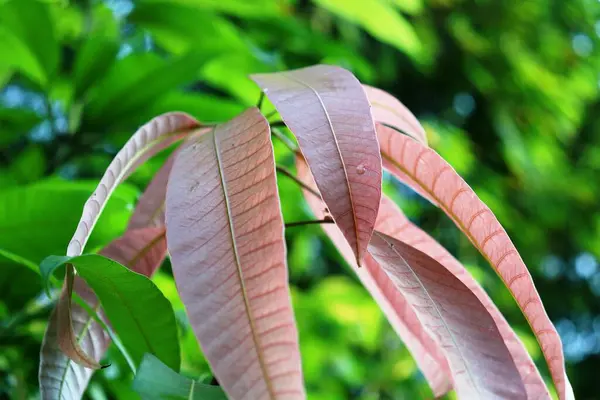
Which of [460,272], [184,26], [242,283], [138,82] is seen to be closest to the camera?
[242,283]

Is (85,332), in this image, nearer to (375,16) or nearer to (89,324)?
(89,324)

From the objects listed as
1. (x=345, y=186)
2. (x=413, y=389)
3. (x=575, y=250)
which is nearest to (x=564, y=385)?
(x=345, y=186)

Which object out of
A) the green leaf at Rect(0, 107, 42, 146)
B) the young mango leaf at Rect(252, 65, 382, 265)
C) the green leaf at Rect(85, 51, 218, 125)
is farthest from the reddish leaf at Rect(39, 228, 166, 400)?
the green leaf at Rect(0, 107, 42, 146)

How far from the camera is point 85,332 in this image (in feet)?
1.17

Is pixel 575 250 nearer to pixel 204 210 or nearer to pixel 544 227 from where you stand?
pixel 544 227

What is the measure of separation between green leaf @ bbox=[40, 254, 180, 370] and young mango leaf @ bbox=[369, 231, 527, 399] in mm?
99

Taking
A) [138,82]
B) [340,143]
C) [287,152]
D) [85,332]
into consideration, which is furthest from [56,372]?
[287,152]

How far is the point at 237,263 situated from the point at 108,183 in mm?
90

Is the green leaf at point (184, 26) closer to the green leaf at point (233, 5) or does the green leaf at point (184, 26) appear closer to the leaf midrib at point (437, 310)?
the green leaf at point (233, 5)

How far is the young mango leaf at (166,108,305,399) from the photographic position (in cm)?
24

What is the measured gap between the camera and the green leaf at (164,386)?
0.87 feet

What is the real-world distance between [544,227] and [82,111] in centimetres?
207

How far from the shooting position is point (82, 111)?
647 millimetres

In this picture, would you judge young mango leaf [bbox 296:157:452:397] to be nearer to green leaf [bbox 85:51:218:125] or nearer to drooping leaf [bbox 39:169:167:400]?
drooping leaf [bbox 39:169:167:400]
